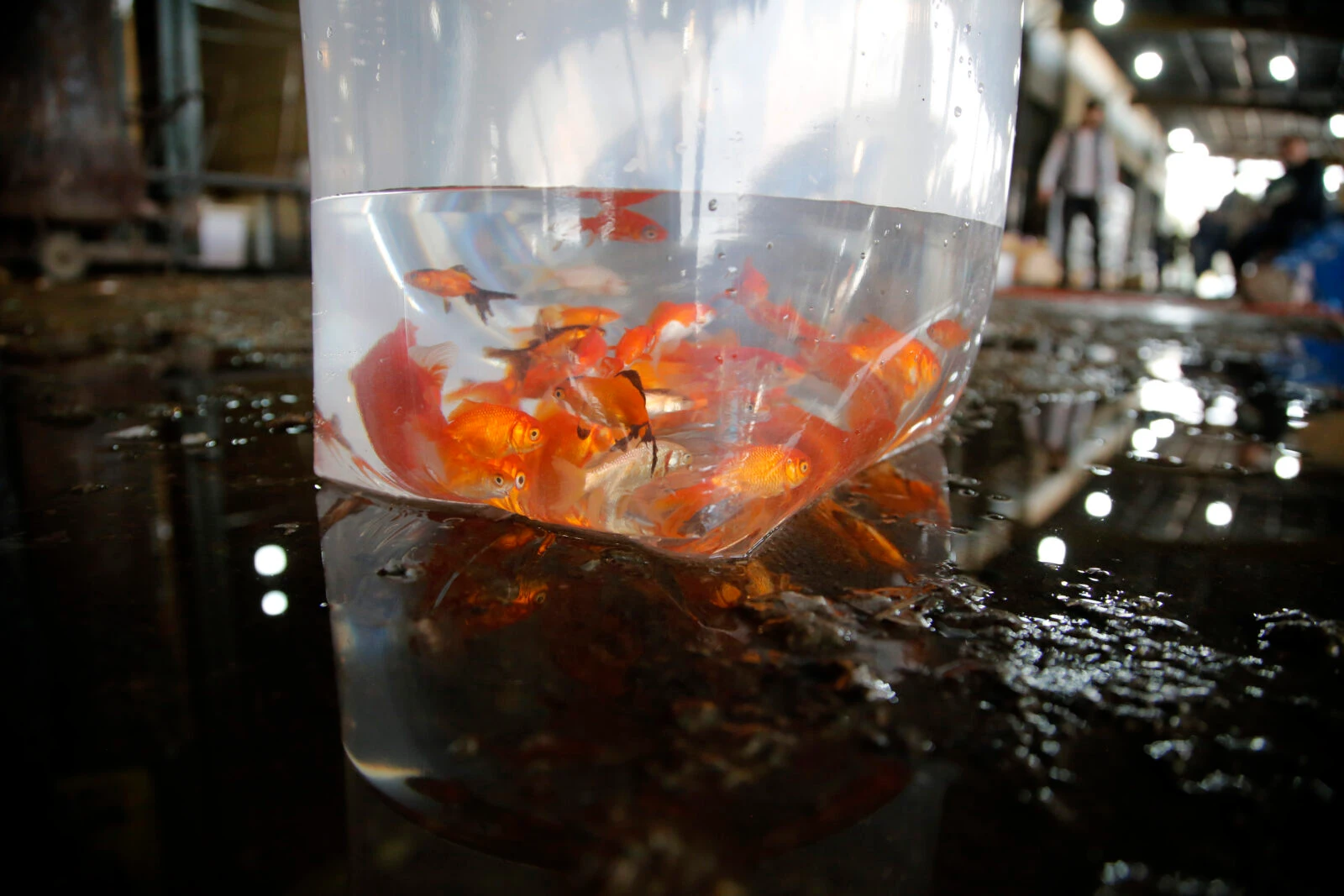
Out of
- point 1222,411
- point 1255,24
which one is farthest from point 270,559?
point 1255,24

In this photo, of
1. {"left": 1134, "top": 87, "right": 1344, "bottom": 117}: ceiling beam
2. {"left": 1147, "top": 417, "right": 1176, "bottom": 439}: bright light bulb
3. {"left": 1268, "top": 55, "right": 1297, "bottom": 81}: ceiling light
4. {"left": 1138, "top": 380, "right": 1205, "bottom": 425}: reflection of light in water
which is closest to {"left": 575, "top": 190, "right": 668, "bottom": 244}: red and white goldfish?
{"left": 1147, "top": 417, "right": 1176, "bottom": 439}: bright light bulb

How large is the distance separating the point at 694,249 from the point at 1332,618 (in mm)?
472

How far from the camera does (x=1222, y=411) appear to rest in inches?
54.8

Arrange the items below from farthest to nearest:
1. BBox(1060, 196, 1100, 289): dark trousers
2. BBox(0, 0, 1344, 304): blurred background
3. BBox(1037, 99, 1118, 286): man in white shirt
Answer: BBox(1060, 196, 1100, 289): dark trousers, BBox(1037, 99, 1118, 286): man in white shirt, BBox(0, 0, 1344, 304): blurred background

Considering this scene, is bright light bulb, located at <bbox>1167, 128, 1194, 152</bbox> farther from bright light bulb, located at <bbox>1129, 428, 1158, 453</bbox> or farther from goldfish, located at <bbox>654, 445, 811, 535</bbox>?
goldfish, located at <bbox>654, 445, 811, 535</bbox>

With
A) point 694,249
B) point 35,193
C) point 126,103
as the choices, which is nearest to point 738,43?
point 694,249

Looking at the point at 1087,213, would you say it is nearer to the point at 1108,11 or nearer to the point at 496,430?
the point at 1108,11

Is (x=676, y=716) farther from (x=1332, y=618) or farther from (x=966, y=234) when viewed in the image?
(x=966, y=234)

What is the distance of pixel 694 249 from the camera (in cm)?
58

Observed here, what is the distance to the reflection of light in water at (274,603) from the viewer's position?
51cm

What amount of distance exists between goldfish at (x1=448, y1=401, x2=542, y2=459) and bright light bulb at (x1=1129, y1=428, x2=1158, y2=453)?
826 millimetres

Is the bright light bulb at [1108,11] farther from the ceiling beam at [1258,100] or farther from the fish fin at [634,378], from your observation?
the fish fin at [634,378]

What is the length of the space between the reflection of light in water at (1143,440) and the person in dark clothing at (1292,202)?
5663 mm

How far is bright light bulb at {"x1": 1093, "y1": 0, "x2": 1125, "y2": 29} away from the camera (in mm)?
8828
